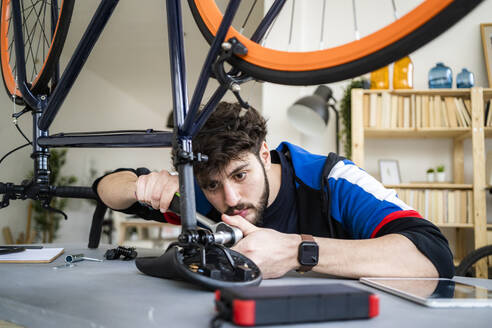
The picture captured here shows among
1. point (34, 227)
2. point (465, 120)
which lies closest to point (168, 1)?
point (465, 120)

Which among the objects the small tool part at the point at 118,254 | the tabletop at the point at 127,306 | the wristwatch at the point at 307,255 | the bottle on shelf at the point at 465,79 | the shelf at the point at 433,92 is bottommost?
the small tool part at the point at 118,254

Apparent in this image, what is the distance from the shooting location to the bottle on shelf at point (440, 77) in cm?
279

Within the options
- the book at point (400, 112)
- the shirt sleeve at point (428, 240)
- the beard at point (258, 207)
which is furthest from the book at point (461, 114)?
the shirt sleeve at point (428, 240)

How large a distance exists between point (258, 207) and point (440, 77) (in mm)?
2282

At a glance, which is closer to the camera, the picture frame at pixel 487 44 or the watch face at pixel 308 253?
the watch face at pixel 308 253

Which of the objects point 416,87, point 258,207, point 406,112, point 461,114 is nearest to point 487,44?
point 416,87

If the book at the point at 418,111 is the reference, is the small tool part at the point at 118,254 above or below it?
below

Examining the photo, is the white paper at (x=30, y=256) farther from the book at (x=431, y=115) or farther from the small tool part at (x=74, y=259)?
the book at (x=431, y=115)

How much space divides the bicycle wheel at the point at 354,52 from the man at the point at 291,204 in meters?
0.27

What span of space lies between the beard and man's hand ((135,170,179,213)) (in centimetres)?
33

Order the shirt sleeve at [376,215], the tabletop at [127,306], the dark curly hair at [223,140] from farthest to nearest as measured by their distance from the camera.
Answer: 1. the dark curly hair at [223,140]
2. the shirt sleeve at [376,215]
3. the tabletop at [127,306]

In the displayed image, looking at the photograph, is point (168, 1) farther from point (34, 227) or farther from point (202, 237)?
point (34, 227)

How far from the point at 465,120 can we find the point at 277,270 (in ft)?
8.62

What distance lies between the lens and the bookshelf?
8.75ft
